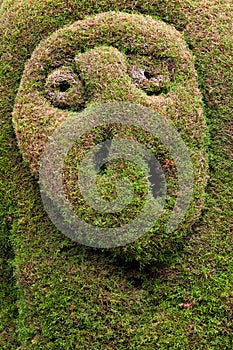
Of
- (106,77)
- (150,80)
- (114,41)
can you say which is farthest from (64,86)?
(150,80)

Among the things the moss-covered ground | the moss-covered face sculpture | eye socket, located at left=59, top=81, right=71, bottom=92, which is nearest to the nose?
the moss-covered face sculpture

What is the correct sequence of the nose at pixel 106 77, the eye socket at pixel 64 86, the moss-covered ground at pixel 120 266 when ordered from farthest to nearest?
the eye socket at pixel 64 86, the nose at pixel 106 77, the moss-covered ground at pixel 120 266

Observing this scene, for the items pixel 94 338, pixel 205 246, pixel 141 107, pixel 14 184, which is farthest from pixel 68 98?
pixel 94 338

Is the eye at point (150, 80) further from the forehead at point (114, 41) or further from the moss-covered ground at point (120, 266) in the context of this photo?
the moss-covered ground at point (120, 266)

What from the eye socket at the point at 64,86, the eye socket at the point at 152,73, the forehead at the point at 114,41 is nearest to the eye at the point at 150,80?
the eye socket at the point at 152,73

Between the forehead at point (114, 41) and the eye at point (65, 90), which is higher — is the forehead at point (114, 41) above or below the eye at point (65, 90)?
above

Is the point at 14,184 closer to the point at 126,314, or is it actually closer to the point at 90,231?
the point at 90,231

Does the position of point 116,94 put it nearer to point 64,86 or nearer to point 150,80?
point 150,80

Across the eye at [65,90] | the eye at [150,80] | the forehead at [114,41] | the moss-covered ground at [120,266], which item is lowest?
the moss-covered ground at [120,266]
